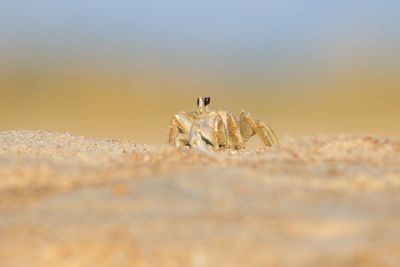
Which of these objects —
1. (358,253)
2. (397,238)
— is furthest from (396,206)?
(358,253)

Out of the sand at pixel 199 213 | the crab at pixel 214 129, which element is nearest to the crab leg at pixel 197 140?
the crab at pixel 214 129

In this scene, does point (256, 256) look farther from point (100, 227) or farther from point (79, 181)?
point (79, 181)

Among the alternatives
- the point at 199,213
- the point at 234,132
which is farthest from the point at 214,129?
the point at 199,213

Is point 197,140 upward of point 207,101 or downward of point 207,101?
downward

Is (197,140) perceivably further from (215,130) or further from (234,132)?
(234,132)

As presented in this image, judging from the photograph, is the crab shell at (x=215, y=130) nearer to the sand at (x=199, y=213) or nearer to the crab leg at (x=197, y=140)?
the crab leg at (x=197, y=140)

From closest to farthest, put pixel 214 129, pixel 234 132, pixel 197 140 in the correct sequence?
1. pixel 197 140
2. pixel 214 129
3. pixel 234 132
